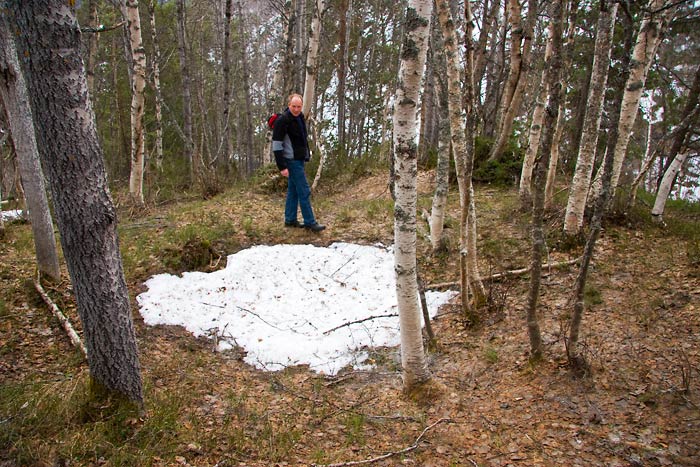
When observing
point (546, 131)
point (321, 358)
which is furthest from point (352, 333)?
point (546, 131)

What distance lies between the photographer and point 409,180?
3344 mm

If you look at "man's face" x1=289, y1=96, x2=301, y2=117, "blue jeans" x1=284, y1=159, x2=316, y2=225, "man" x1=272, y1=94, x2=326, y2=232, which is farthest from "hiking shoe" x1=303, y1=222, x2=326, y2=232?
"man's face" x1=289, y1=96, x2=301, y2=117

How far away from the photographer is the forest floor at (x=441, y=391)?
296cm

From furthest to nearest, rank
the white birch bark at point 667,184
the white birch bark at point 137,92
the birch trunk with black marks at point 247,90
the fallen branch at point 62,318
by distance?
the birch trunk with black marks at point 247,90 < the white birch bark at point 137,92 < the white birch bark at point 667,184 < the fallen branch at point 62,318

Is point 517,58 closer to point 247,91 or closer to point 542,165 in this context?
point 542,165

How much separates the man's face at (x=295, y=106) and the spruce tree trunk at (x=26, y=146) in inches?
131

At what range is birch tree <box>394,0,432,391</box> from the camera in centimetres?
313

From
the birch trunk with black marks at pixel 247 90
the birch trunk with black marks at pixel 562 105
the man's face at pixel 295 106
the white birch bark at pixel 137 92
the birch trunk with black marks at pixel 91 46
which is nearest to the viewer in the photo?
the birch trunk with black marks at pixel 562 105

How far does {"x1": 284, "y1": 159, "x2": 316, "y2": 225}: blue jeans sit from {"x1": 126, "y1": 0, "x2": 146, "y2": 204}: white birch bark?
3.96 m

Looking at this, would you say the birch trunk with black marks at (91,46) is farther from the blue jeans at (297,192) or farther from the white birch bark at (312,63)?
the blue jeans at (297,192)

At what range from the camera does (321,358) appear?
485 centimetres

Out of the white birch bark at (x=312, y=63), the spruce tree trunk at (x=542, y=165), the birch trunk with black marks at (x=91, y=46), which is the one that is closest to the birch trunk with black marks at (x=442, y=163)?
the spruce tree trunk at (x=542, y=165)

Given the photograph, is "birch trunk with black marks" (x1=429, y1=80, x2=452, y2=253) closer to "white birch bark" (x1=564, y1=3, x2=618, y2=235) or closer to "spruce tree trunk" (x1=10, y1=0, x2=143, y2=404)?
"white birch bark" (x1=564, y1=3, x2=618, y2=235)

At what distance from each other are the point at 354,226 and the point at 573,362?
15.6 feet
